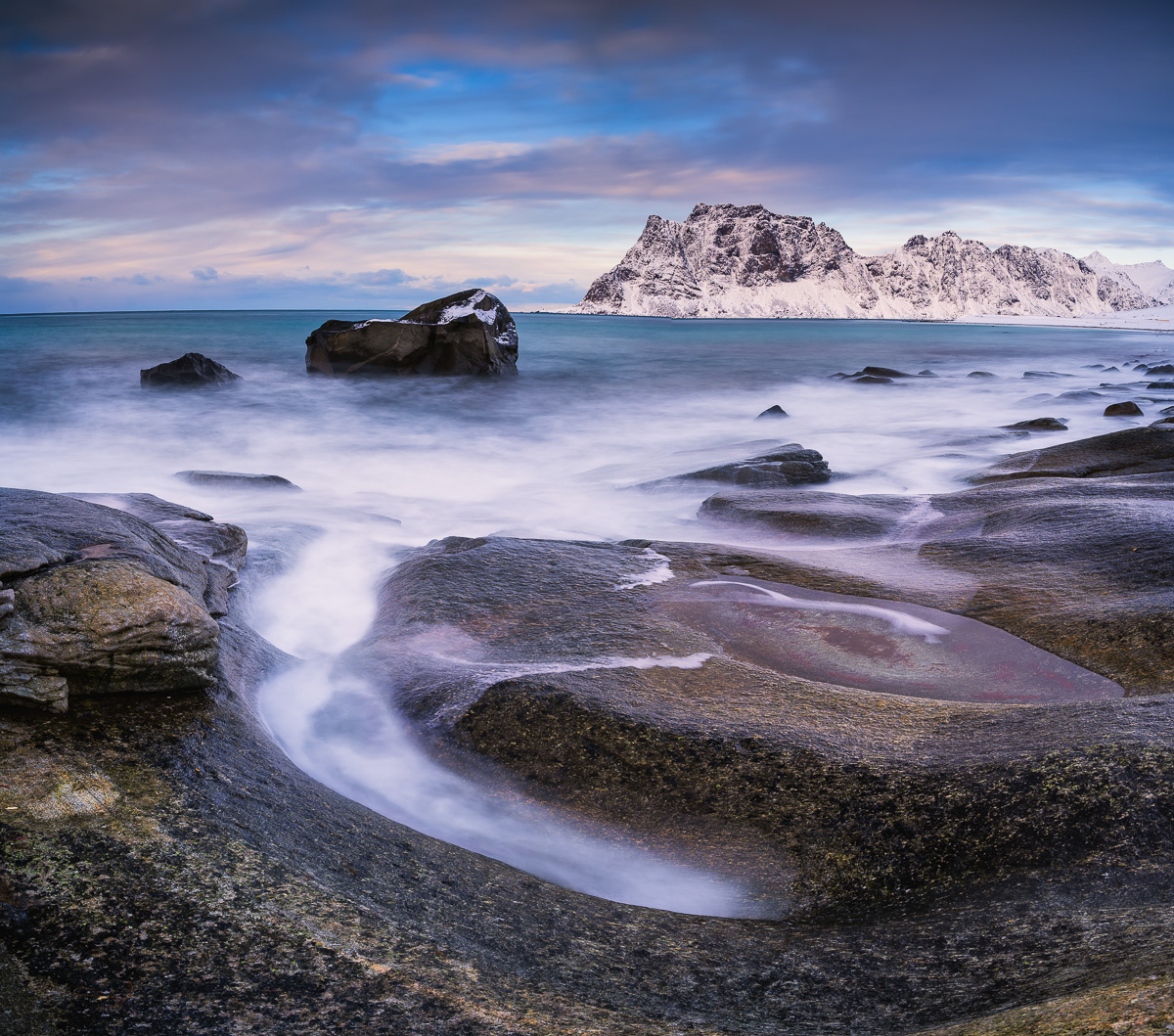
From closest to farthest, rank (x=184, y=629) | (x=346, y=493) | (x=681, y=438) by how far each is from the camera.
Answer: (x=184, y=629), (x=346, y=493), (x=681, y=438)

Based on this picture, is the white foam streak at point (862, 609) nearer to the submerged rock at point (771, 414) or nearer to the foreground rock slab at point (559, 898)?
the foreground rock slab at point (559, 898)

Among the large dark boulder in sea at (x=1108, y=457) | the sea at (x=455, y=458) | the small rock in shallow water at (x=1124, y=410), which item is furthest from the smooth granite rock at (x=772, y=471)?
the small rock in shallow water at (x=1124, y=410)

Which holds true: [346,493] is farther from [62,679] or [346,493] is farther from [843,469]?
[62,679]

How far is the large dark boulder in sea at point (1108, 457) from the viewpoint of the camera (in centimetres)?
942

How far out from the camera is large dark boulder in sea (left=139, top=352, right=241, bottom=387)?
2331 centimetres

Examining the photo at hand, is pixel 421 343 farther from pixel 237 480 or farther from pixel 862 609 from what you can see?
pixel 862 609

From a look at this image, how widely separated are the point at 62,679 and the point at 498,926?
204 centimetres

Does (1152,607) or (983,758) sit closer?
(983,758)

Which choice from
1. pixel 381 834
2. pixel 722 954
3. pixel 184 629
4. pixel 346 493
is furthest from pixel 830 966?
pixel 346 493

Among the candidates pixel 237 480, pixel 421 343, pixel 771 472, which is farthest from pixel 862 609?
pixel 421 343

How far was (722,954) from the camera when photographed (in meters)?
2.46

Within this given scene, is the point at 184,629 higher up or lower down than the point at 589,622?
higher up

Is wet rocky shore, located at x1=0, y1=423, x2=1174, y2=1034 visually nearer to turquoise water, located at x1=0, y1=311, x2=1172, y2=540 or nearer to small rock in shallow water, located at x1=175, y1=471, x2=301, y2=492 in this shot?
turquoise water, located at x1=0, y1=311, x2=1172, y2=540

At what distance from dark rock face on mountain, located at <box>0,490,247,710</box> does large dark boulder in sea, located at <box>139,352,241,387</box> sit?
21.3 m
